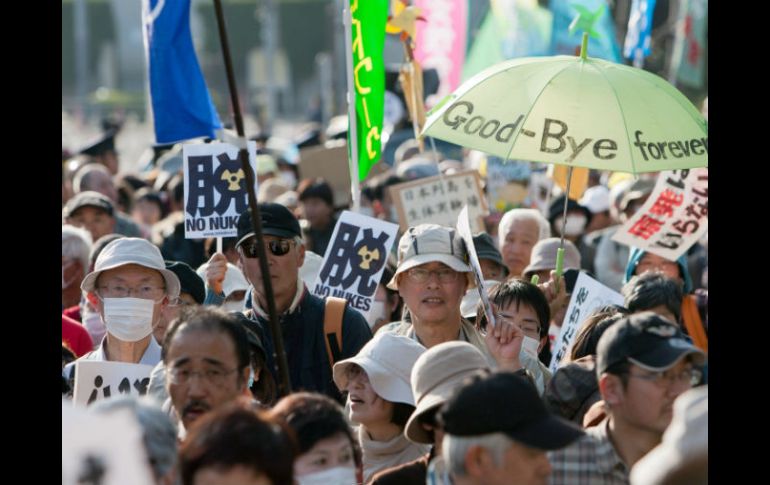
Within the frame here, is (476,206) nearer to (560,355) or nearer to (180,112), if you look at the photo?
(560,355)

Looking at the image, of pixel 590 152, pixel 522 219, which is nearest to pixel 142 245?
pixel 590 152

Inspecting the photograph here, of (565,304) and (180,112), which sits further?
(565,304)

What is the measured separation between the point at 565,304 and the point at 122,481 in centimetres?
461

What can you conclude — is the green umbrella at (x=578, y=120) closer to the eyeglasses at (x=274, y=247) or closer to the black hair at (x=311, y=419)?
the eyeglasses at (x=274, y=247)

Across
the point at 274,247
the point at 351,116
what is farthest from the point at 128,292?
the point at 351,116

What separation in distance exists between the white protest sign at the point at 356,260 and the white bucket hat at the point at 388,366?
2210 mm

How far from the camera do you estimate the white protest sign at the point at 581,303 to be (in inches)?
294

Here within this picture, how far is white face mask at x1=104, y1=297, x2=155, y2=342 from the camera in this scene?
6.56 meters

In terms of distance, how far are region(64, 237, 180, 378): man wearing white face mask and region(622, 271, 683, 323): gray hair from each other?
6.59 ft

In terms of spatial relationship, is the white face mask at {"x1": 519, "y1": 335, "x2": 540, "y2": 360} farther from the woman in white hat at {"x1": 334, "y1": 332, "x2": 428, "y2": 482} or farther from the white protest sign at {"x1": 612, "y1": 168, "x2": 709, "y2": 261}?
the white protest sign at {"x1": 612, "y1": 168, "x2": 709, "y2": 261}

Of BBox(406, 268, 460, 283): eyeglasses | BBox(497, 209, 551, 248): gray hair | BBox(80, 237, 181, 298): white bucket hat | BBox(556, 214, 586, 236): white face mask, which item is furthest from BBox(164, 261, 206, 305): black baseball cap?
BBox(556, 214, 586, 236): white face mask

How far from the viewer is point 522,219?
366 inches
